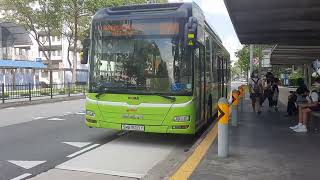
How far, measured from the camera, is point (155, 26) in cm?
1116

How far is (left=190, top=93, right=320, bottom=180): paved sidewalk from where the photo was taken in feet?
24.3

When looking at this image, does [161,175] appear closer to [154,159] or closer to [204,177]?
[204,177]

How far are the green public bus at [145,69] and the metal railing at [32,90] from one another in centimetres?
1701

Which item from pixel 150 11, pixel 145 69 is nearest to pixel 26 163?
pixel 145 69

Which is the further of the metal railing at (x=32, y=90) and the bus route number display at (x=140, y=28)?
the metal railing at (x=32, y=90)

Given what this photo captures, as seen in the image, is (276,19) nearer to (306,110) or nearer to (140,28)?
(306,110)

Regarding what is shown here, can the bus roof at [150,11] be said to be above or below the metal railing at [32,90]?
above

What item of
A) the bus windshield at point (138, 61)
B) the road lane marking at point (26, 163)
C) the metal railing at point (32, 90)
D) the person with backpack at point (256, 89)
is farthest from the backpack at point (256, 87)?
the metal railing at point (32, 90)

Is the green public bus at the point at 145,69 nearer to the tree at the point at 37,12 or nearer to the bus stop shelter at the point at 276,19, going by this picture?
the bus stop shelter at the point at 276,19

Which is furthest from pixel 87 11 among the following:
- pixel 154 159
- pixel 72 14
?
pixel 154 159

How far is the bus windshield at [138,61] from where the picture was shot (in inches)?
433

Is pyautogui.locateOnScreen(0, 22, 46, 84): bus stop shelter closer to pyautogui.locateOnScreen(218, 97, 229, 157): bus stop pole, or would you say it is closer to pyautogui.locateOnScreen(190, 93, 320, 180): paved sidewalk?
pyautogui.locateOnScreen(190, 93, 320, 180): paved sidewalk

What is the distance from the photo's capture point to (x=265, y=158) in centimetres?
879

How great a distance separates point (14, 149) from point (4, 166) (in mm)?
1956
